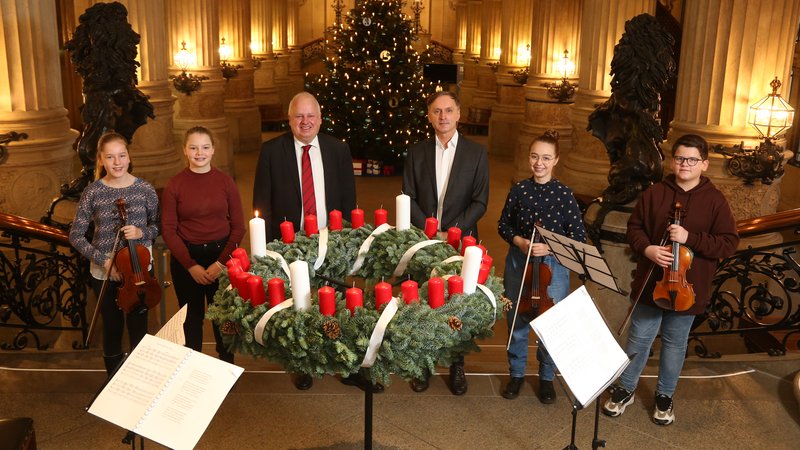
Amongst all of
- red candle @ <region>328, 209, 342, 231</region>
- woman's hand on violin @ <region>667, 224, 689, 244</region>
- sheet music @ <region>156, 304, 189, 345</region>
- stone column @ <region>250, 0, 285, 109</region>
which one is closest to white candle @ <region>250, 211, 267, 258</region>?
red candle @ <region>328, 209, 342, 231</region>

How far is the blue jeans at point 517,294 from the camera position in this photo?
4.71 metres

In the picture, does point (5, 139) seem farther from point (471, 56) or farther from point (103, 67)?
point (471, 56)

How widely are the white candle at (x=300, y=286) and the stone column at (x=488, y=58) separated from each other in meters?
17.6

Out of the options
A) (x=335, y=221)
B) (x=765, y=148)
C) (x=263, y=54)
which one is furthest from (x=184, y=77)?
(x=335, y=221)

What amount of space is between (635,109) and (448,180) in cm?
194

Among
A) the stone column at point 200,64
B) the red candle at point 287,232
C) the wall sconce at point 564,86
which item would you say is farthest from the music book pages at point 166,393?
the wall sconce at point 564,86

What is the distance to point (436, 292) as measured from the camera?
10.7 feet

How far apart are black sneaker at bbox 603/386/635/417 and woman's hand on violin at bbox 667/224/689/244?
3.15ft

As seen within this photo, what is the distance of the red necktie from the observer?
5.07 meters

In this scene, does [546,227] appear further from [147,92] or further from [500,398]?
[147,92]

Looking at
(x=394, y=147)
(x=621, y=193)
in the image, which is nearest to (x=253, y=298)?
(x=621, y=193)

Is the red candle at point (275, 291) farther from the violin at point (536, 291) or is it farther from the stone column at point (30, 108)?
the stone column at point (30, 108)

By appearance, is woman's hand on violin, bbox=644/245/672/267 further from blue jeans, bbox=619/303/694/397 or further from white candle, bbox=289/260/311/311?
white candle, bbox=289/260/311/311

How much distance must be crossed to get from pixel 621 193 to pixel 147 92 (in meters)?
6.87
